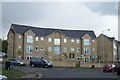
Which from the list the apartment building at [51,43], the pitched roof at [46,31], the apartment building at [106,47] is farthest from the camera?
the apartment building at [106,47]

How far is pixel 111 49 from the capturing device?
109m

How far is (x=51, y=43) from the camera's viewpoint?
95.8m

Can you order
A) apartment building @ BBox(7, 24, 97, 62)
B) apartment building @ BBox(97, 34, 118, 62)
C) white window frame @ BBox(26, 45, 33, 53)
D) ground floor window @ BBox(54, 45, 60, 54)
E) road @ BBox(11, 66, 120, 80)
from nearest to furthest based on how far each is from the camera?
road @ BBox(11, 66, 120, 80)
apartment building @ BBox(7, 24, 97, 62)
white window frame @ BBox(26, 45, 33, 53)
ground floor window @ BBox(54, 45, 60, 54)
apartment building @ BBox(97, 34, 118, 62)

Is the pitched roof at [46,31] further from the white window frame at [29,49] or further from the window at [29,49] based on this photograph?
the window at [29,49]

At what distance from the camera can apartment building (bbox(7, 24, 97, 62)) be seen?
87.8 meters

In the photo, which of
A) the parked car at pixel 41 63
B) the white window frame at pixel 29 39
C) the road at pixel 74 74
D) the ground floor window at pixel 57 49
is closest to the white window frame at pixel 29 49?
the white window frame at pixel 29 39

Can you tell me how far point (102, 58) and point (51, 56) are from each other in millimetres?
19803

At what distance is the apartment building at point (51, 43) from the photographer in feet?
288

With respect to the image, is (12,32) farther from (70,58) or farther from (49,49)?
(70,58)

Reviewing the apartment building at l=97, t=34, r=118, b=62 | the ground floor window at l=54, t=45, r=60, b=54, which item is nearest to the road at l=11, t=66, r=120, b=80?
the ground floor window at l=54, t=45, r=60, b=54

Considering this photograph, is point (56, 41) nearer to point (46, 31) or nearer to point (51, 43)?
point (51, 43)

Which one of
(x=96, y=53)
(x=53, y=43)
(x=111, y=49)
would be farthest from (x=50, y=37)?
(x=111, y=49)

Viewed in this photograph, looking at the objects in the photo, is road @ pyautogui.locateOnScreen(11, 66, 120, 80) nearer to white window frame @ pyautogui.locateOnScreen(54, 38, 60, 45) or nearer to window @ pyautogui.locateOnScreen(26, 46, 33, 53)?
window @ pyautogui.locateOnScreen(26, 46, 33, 53)

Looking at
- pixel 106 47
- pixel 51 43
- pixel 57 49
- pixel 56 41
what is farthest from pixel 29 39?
pixel 106 47
